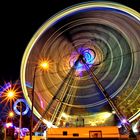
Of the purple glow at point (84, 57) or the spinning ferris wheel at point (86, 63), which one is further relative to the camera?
the purple glow at point (84, 57)

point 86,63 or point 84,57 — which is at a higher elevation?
point 84,57

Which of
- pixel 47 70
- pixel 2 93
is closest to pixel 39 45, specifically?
pixel 47 70

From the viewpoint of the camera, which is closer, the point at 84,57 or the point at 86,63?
the point at 86,63

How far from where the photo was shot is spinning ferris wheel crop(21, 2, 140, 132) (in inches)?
618

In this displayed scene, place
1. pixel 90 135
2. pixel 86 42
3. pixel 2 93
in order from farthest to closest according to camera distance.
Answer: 1. pixel 2 93
2. pixel 86 42
3. pixel 90 135

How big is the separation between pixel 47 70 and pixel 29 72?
1316 millimetres

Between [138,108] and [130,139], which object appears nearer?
[130,139]

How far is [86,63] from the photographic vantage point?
17.1 metres

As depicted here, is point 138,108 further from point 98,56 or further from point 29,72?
point 29,72

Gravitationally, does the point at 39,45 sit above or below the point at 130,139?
above

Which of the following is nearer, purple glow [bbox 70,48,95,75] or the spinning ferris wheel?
the spinning ferris wheel

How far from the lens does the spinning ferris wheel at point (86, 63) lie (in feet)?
51.5

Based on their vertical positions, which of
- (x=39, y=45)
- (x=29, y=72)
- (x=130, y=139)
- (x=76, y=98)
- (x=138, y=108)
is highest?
(x=39, y=45)

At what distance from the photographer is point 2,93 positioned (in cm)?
2969
